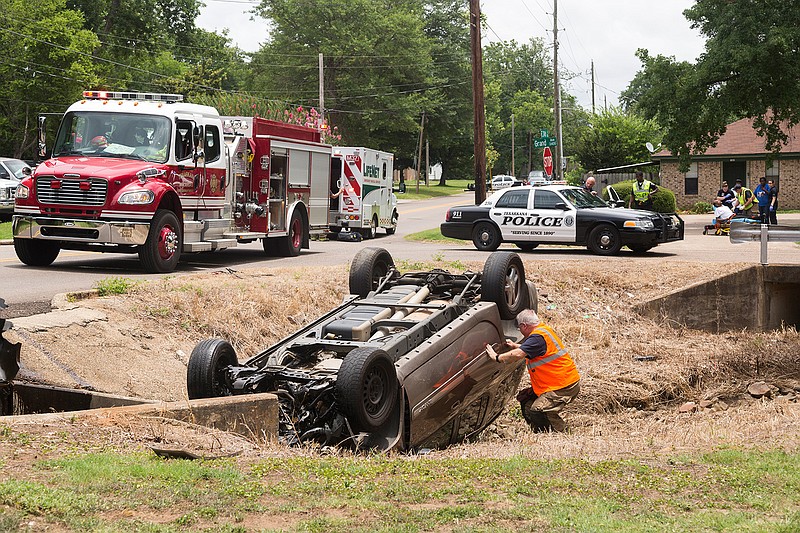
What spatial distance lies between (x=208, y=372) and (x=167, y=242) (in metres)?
8.43

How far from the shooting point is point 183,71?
253 ft

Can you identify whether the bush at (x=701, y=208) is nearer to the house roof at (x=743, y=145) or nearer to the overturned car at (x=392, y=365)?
the house roof at (x=743, y=145)

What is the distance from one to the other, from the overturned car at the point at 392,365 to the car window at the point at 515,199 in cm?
1117

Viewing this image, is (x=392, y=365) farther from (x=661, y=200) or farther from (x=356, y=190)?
(x=661, y=200)

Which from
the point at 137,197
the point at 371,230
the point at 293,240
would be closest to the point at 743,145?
the point at 371,230

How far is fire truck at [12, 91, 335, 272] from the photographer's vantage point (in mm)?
15453

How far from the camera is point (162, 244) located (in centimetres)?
1594

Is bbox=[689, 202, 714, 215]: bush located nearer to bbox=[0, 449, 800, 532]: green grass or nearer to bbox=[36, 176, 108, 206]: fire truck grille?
bbox=[36, 176, 108, 206]: fire truck grille

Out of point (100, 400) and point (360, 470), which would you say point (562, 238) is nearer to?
point (100, 400)

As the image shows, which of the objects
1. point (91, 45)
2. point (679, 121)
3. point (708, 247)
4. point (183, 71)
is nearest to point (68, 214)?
point (708, 247)

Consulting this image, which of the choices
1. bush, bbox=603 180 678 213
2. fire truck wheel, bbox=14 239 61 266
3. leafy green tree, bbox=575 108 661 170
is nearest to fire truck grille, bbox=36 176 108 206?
fire truck wheel, bbox=14 239 61 266

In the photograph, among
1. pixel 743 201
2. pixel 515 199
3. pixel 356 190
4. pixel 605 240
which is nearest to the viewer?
pixel 605 240

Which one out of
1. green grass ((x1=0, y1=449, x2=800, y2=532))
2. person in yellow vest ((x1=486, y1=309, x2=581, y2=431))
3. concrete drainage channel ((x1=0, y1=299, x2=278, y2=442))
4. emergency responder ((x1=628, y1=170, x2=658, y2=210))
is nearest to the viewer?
green grass ((x1=0, y1=449, x2=800, y2=532))

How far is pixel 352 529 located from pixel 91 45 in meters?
43.8
